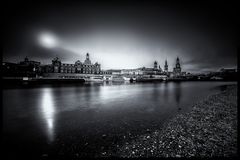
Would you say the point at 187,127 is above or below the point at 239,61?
below

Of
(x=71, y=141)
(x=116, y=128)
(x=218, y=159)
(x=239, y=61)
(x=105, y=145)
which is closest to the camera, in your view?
(x=239, y=61)

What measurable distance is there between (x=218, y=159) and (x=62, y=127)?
9727 millimetres

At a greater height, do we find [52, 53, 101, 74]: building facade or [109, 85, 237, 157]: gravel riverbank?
[52, 53, 101, 74]: building facade

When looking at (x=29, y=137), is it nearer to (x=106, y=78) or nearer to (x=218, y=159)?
(x=218, y=159)

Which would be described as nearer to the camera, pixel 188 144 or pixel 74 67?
pixel 188 144

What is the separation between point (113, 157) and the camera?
552cm

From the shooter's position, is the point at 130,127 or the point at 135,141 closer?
the point at 135,141

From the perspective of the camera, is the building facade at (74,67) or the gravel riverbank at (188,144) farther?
the building facade at (74,67)

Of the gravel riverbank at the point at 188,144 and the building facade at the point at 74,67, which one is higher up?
the building facade at the point at 74,67

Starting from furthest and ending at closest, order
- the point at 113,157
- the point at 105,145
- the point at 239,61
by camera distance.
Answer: the point at 105,145
the point at 113,157
the point at 239,61

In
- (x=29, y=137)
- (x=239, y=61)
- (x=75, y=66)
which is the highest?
(x=75, y=66)

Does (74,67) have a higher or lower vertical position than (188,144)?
higher

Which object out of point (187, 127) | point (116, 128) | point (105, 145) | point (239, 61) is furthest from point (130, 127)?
point (239, 61)

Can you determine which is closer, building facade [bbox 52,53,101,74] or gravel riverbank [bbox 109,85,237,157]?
gravel riverbank [bbox 109,85,237,157]
